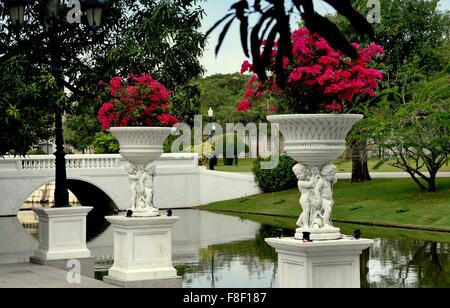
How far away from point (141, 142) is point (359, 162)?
27.2 metres

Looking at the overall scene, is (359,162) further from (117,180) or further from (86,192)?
(86,192)

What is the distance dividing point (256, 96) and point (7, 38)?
415 inches

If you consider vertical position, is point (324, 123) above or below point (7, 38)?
below

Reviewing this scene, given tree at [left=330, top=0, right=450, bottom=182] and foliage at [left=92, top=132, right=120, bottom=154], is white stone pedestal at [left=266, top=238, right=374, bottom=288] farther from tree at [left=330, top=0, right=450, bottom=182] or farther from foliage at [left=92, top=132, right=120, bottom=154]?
foliage at [left=92, top=132, right=120, bottom=154]

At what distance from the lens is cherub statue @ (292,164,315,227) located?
9.22 metres

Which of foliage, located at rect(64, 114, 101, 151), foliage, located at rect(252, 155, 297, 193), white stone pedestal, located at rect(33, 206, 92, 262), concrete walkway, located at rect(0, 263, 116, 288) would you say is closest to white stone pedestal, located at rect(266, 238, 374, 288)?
concrete walkway, located at rect(0, 263, 116, 288)

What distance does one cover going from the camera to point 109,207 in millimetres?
47188

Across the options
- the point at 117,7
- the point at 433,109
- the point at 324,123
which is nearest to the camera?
the point at 324,123

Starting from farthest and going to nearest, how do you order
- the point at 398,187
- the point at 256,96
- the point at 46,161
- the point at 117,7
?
the point at 46,161, the point at 398,187, the point at 117,7, the point at 256,96

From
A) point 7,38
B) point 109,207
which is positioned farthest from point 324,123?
point 109,207

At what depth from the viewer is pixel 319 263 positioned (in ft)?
29.3

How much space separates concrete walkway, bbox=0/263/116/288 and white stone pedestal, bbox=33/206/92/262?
1.44 ft

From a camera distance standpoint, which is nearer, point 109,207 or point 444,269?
point 444,269
